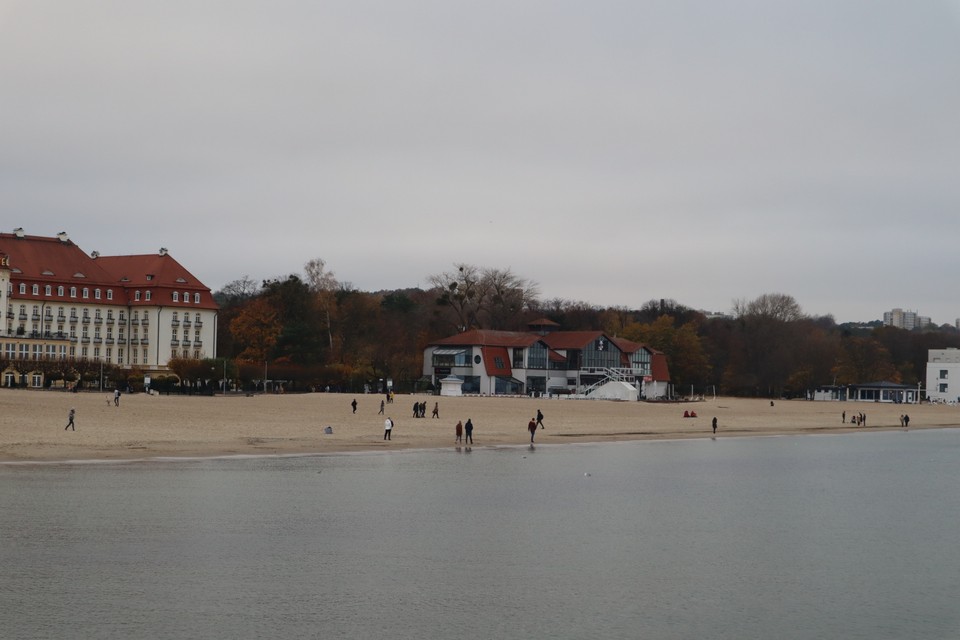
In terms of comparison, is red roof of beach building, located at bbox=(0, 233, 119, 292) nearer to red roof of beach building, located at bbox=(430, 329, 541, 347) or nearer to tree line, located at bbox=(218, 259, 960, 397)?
tree line, located at bbox=(218, 259, 960, 397)

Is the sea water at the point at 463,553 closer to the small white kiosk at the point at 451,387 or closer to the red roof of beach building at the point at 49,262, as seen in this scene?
the small white kiosk at the point at 451,387

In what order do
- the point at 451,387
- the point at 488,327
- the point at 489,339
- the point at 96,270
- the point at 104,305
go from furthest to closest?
the point at 488,327
the point at 489,339
the point at 96,270
the point at 104,305
the point at 451,387

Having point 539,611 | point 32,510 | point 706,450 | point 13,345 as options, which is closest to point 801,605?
point 539,611

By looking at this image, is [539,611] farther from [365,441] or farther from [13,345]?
[13,345]

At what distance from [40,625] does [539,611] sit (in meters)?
9.38

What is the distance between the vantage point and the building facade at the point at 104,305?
321ft

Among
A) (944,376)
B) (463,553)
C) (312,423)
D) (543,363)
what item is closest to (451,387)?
(543,363)

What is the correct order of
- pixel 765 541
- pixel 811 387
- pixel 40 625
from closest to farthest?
pixel 40 625 → pixel 765 541 → pixel 811 387

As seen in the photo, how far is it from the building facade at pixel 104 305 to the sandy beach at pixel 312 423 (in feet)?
79.4

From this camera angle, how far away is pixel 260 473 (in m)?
43.5

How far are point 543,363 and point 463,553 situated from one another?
278 feet

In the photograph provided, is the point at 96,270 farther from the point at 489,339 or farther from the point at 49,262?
the point at 489,339

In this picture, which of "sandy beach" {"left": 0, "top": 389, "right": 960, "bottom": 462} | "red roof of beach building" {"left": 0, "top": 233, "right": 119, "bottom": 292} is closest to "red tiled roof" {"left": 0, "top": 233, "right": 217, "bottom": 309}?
"red roof of beach building" {"left": 0, "top": 233, "right": 119, "bottom": 292}

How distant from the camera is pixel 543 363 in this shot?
368 feet
